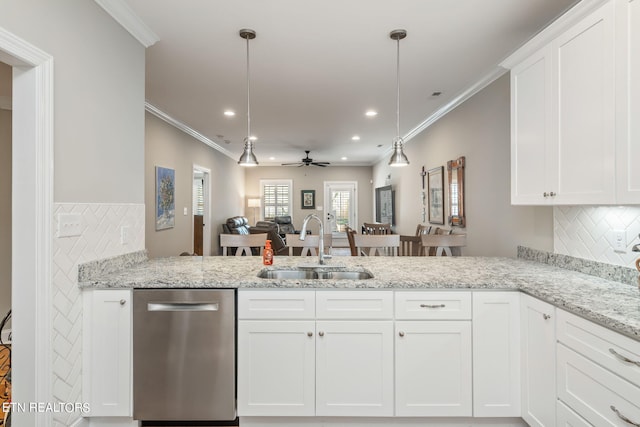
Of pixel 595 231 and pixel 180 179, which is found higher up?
pixel 180 179

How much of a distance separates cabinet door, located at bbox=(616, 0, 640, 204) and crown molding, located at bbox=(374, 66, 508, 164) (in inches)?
69.5

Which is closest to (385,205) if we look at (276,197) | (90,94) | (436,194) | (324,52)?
(436,194)

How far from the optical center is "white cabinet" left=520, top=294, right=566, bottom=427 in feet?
5.47

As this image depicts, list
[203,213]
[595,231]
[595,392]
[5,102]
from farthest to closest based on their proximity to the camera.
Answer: [203,213] < [5,102] < [595,231] < [595,392]

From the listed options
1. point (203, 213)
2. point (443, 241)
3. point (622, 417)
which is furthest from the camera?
point (203, 213)

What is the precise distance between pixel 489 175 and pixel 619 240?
66.6 inches

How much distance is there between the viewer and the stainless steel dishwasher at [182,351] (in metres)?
1.92

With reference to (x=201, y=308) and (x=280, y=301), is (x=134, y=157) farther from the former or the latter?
(x=280, y=301)

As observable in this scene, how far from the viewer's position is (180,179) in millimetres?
5637

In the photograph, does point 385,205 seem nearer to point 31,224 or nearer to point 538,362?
point 538,362

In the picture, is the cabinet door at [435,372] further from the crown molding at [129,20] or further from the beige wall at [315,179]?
the beige wall at [315,179]

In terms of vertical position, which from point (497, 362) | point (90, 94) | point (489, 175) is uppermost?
point (90, 94)

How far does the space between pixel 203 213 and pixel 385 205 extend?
399 centimetres

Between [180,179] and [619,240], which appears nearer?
[619,240]
